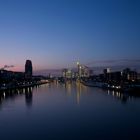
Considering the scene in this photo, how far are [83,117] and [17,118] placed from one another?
4.52 m

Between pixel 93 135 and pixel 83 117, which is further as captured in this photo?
pixel 83 117

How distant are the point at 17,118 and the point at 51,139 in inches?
265

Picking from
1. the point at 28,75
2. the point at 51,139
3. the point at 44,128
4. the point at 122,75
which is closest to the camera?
the point at 51,139

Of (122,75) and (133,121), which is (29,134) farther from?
(122,75)

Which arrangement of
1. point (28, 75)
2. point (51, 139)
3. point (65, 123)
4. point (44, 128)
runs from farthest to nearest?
point (28, 75) < point (65, 123) < point (44, 128) < point (51, 139)

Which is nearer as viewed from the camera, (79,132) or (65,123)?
(79,132)

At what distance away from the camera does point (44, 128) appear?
16.4 metres

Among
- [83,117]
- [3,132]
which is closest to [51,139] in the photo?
[3,132]

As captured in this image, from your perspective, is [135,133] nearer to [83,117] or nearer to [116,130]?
[116,130]

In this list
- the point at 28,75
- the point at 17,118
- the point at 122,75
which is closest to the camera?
the point at 17,118

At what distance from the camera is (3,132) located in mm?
15648

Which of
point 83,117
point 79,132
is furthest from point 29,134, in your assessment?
point 83,117

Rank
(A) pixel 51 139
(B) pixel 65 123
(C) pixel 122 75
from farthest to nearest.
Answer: (C) pixel 122 75 → (B) pixel 65 123 → (A) pixel 51 139

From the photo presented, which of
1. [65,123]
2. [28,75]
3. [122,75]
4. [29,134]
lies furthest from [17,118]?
[28,75]
